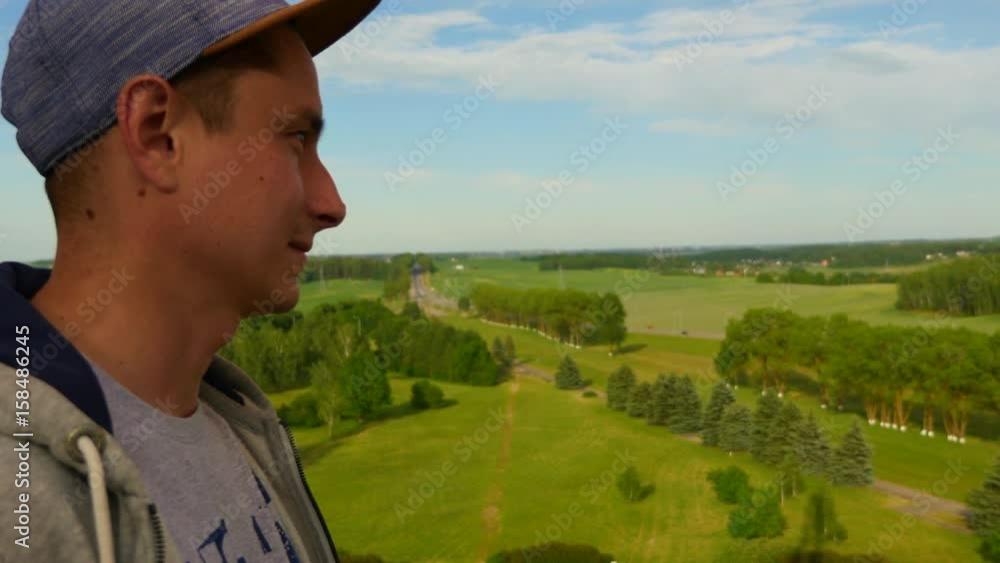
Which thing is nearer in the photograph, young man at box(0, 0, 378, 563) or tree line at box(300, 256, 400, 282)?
young man at box(0, 0, 378, 563)

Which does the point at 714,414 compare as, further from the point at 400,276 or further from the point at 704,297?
the point at 400,276

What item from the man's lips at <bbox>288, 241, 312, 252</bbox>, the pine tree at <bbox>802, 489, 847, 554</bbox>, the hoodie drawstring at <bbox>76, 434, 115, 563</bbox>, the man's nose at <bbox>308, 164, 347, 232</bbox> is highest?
the man's nose at <bbox>308, 164, 347, 232</bbox>

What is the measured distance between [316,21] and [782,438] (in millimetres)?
26486

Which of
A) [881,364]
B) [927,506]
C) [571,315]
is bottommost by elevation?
[927,506]

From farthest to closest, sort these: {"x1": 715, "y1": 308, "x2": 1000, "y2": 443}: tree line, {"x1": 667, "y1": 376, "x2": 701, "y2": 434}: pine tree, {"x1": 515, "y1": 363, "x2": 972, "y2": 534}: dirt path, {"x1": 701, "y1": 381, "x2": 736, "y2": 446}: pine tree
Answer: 1. {"x1": 667, "y1": 376, "x2": 701, "y2": 434}: pine tree
2. {"x1": 701, "y1": 381, "x2": 736, "y2": 446}: pine tree
3. {"x1": 715, "y1": 308, "x2": 1000, "y2": 443}: tree line
4. {"x1": 515, "y1": 363, "x2": 972, "y2": 534}: dirt path

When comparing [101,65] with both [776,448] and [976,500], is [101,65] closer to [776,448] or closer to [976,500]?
[976,500]

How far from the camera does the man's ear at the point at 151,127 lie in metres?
0.87

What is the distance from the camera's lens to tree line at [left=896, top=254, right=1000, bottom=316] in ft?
131

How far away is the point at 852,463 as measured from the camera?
21.9 m

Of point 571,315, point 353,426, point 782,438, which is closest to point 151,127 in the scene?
point 782,438

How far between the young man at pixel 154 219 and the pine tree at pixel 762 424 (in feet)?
86.5

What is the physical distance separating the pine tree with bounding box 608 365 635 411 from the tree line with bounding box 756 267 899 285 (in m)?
33.1

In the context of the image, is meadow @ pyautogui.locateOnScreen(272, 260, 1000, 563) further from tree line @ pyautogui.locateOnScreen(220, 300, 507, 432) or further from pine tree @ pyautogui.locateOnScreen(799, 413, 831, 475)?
tree line @ pyautogui.locateOnScreen(220, 300, 507, 432)

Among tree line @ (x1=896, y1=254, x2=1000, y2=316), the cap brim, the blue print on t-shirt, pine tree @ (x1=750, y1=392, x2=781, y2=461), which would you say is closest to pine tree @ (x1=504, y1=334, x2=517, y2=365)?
pine tree @ (x1=750, y1=392, x2=781, y2=461)
